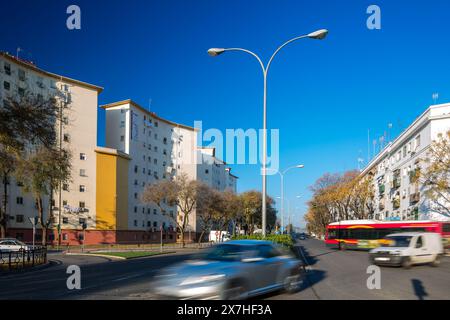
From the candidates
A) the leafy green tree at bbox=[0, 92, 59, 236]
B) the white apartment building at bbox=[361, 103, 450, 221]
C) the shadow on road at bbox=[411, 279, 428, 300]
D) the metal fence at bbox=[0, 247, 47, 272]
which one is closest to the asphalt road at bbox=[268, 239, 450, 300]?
the shadow on road at bbox=[411, 279, 428, 300]

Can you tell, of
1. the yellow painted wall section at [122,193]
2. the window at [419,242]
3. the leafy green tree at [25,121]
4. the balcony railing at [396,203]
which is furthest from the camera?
the yellow painted wall section at [122,193]

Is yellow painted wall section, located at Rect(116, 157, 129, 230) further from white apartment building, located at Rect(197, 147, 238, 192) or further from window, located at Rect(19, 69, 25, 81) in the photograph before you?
white apartment building, located at Rect(197, 147, 238, 192)

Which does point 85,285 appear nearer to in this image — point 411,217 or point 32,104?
point 32,104

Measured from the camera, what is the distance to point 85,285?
14.3 metres

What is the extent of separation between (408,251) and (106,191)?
56161mm

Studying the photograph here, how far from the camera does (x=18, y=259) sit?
22.2 m

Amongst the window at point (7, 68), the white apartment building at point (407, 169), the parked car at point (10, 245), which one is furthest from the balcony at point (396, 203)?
the window at point (7, 68)

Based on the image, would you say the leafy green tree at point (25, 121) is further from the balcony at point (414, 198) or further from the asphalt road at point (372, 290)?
the balcony at point (414, 198)

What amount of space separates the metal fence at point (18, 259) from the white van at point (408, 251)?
1721 cm

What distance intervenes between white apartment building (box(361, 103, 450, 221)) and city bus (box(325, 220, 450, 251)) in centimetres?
706

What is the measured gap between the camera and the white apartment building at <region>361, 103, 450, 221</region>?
1879 inches

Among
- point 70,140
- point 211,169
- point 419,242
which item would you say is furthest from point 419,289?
point 211,169

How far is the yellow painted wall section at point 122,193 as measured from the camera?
234 ft

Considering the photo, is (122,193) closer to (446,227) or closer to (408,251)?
(446,227)
